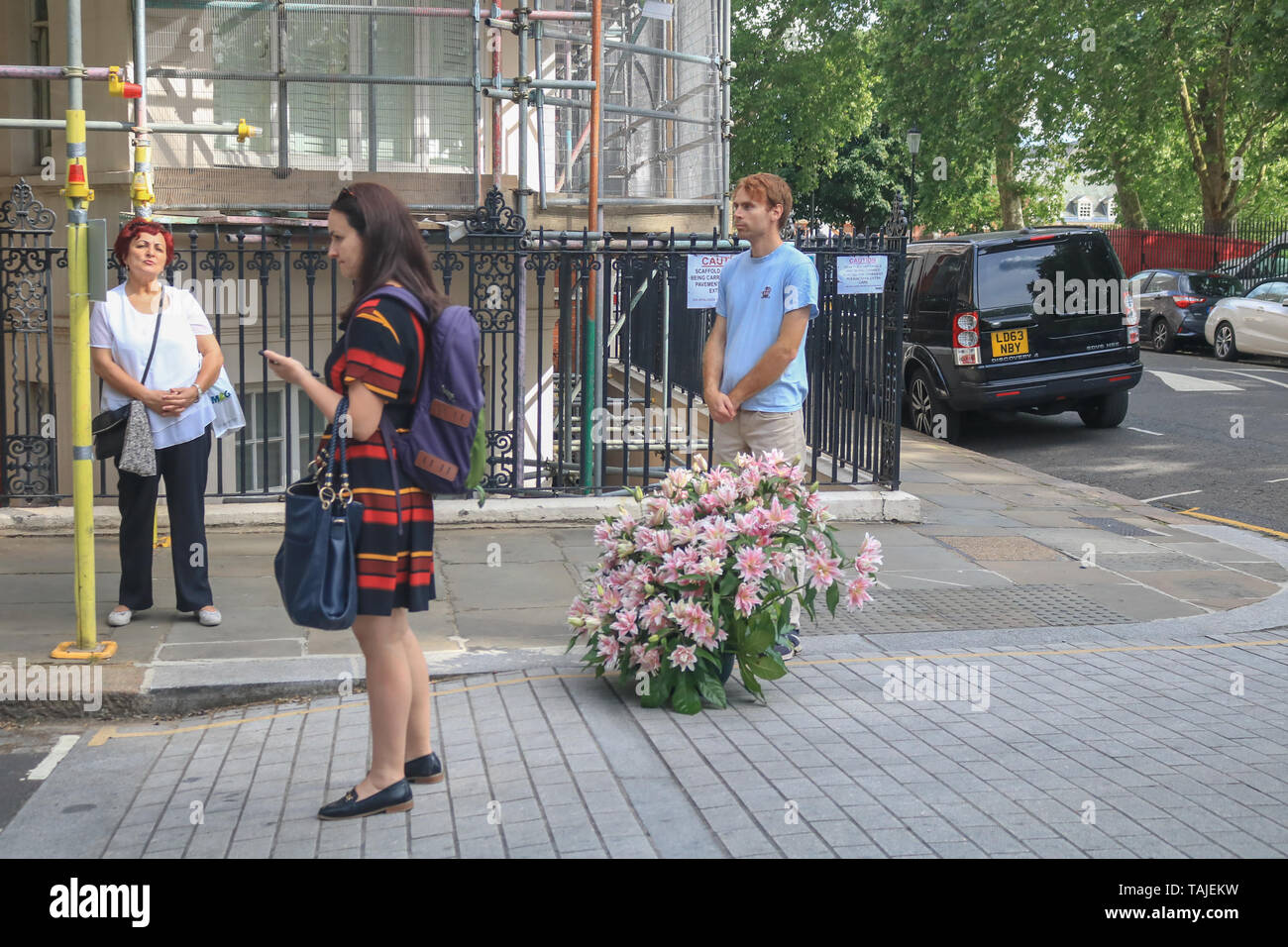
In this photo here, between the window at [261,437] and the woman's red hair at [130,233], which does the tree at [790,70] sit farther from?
the woman's red hair at [130,233]

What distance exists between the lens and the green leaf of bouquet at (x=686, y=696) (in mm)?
5324

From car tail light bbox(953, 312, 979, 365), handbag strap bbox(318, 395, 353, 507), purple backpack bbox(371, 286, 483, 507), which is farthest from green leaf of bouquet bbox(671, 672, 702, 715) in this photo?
car tail light bbox(953, 312, 979, 365)

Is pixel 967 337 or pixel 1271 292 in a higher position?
pixel 1271 292

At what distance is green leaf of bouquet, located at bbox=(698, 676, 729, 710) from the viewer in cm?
536

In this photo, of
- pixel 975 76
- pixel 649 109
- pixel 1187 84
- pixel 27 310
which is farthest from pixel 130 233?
pixel 1187 84

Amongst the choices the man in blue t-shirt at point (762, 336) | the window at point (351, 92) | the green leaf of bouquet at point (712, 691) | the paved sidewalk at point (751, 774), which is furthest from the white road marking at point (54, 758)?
the window at point (351, 92)

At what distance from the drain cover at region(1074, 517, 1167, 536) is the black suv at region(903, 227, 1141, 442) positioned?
4.10 meters

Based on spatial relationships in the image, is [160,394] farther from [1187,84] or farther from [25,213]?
[1187,84]

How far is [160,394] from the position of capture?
20.7ft

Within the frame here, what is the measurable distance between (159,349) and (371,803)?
2901 millimetres

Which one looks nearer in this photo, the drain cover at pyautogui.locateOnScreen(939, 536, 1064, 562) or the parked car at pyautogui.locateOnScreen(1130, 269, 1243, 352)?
the drain cover at pyautogui.locateOnScreen(939, 536, 1064, 562)

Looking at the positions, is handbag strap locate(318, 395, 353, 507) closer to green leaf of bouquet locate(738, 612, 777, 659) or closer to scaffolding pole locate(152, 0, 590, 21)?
green leaf of bouquet locate(738, 612, 777, 659)

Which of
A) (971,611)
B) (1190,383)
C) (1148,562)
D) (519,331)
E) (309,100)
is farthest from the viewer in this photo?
(1190,383)

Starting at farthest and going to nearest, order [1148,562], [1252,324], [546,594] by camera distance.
Answer: [1252,324]
[1148,562]
[546,594]
